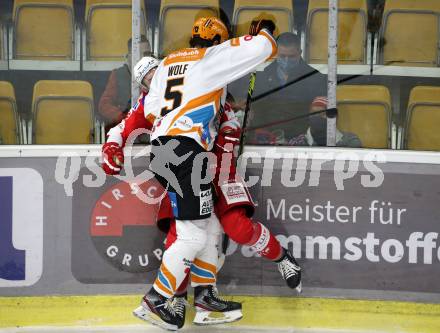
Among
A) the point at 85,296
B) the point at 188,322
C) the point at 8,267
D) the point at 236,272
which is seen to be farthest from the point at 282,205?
the point at 8,267

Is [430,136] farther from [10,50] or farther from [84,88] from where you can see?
[10,50]

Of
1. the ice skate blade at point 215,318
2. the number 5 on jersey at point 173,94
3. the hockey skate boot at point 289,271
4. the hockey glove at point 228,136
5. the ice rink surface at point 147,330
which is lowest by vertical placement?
the ice rink surface at point 147,330

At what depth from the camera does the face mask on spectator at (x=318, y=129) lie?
4516 millimetres

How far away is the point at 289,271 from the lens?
436 centimetres

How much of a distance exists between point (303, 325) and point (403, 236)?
0.67m

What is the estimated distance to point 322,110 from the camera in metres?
4.51

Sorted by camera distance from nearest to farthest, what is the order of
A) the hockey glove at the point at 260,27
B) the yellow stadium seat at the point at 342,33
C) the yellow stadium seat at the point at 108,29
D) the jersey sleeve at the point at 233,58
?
1. the jersey sleeve at the point at 233,58
2. the hockey glove at the point at 260,27
3. the yellow stadium seat at the point at 342,33
4. the yellow stadium seat at the point at 108,29

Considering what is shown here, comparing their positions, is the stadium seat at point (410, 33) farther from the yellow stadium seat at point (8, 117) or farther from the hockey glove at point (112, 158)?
the yellow stadium seat at point (8, 117)

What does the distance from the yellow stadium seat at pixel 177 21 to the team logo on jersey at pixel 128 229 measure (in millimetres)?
737

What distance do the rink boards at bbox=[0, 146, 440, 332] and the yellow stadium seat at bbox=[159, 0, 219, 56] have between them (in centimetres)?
61

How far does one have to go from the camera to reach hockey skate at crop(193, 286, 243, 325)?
4.38 m

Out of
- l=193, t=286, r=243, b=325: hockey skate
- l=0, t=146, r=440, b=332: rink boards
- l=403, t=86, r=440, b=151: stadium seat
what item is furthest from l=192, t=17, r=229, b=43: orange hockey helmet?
l=193, t=286, r=243, b=325: hockey skate

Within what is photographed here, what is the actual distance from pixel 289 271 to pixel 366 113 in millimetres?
898

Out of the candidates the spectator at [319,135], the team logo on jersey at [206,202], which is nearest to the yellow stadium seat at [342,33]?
the spectator at [319,135]
